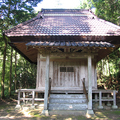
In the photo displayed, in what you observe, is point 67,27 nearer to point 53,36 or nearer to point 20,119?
point 53,36

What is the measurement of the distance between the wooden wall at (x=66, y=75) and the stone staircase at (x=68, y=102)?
1.12m

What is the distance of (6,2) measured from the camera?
9.10 meters

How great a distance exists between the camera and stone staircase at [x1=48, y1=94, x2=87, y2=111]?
561 cm

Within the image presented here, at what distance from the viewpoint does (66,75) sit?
771cm

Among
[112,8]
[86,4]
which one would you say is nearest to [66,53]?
A: [112,8]

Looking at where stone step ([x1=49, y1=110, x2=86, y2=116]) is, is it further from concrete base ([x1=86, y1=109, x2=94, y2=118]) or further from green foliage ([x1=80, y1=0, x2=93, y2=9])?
green foliage ([x1=80, y1=0, x2=93, y2=9])

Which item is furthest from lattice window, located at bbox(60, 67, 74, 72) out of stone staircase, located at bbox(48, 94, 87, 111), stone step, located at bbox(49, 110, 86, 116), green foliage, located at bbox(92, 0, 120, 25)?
green foliage, located at bbox(92, 0, 120, 25)

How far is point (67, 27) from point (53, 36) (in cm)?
149

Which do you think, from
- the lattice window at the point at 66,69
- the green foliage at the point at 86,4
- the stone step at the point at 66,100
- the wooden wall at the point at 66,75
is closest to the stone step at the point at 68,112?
the stone step at the point at 66,100

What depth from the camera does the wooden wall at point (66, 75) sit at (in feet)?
24.8

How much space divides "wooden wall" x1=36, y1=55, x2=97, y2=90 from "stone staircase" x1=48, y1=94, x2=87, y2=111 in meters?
1.12

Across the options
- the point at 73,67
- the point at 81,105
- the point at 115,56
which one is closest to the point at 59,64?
the point at 73,67

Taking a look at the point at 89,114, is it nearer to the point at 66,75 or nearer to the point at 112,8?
the point at 66,75

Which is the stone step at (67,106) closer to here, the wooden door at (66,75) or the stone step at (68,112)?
the stone step at (68,112)
